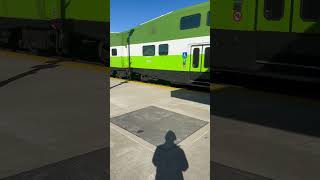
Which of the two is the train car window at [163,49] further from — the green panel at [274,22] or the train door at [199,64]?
the green panel at [274,22]

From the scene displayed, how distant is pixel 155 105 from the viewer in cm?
920

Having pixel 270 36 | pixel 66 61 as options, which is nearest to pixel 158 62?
pixel 270 36

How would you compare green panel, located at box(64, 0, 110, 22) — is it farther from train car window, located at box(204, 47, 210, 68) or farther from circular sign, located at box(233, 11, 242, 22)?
train car window, located at box(204, 47, 210, 68)

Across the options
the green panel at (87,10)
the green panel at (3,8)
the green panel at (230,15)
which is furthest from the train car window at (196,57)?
the green panel at (3,8)

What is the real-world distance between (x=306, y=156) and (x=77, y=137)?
4063 mm

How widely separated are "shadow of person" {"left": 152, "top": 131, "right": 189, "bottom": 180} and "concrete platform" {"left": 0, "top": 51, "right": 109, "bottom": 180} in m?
0.86

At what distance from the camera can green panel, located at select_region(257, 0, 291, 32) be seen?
7.19 meters

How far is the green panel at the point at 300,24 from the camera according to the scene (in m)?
6.81

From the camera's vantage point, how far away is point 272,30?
24.0 ft

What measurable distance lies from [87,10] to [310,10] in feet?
19.4

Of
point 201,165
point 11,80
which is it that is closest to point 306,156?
point 201,165

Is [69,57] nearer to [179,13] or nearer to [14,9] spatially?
[14,9]

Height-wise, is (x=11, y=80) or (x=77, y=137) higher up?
(x=11, y=80)

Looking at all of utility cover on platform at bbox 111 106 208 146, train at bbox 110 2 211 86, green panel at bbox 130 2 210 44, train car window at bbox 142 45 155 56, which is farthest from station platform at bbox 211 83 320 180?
train car window at bbox 142 45 155 56
